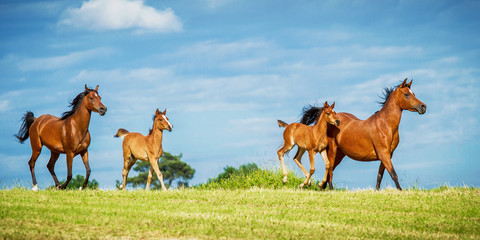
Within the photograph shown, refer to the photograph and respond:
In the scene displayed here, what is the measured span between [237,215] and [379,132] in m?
6.67

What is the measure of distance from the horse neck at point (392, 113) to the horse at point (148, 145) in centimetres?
704

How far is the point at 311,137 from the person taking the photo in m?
17.6

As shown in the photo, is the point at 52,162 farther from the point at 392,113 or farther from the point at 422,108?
the point at 422,108

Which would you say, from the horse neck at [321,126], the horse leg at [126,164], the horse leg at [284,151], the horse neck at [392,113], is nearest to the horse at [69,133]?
the horse leg at [126,164]

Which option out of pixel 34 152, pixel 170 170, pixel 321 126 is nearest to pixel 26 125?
pixel 34 152

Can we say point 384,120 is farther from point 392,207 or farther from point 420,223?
point 420,223

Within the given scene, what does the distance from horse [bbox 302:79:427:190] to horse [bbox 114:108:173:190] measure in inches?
226

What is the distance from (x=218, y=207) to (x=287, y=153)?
213 inches

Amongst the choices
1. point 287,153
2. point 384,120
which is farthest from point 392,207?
point 287,153

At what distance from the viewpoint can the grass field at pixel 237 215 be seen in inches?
430

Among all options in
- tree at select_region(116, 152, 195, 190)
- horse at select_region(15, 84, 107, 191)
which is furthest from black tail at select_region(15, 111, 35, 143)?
tree at select_region(116, 152, 195, 190)

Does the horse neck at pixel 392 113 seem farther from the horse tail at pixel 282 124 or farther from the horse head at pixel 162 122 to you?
the horse head at pixel 162 122

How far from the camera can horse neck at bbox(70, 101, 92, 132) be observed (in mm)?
17438

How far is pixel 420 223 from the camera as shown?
12.9 meters
